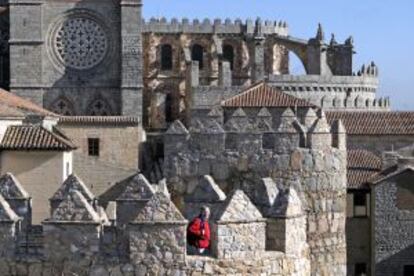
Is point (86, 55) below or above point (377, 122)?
above

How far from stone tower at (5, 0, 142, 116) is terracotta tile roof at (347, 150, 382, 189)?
24.5 metres

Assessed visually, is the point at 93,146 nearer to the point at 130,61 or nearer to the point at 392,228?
the point at 392,228

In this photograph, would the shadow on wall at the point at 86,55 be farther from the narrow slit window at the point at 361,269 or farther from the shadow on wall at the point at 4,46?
the narrow slit window at the point at 361,269

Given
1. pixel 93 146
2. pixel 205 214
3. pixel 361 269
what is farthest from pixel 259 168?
pixel 93 146

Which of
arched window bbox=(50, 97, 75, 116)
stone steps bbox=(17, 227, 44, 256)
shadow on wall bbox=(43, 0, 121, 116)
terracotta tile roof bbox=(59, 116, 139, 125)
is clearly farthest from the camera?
shadow on wall bbox=(43, 0, 121, 116)

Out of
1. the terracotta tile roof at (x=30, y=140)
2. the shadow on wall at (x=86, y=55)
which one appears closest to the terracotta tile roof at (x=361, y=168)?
the terracotta tile roof at (x=30, y=140)

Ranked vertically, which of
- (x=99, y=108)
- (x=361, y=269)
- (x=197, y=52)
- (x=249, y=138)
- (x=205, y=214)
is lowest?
(x=361, y=269)

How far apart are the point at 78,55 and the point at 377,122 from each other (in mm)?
22527

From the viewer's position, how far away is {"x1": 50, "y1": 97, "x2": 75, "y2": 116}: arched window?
6675 centimetres

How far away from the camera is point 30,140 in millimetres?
30281

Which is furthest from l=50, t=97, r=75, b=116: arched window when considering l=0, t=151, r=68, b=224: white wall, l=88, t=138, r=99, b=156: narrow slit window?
l=0, t=151, r=68, b=224: white wall

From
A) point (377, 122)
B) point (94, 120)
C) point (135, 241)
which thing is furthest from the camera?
point (377, 122)

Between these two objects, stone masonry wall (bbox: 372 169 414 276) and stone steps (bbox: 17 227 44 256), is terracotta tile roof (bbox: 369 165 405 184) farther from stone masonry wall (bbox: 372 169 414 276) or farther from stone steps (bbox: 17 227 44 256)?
stone steps (bbox: 17 227 44 256)

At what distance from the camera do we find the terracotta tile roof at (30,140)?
96.6 feet
